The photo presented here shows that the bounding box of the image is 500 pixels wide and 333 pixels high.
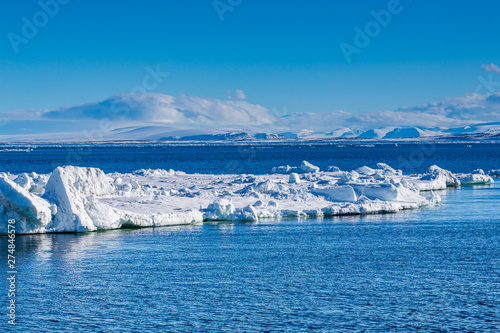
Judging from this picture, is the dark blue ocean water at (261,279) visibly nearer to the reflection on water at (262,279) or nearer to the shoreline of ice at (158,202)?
the reflection on water at (262,279)

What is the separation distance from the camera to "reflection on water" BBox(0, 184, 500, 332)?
43.6ft

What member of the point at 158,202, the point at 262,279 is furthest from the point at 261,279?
the point at 158,202

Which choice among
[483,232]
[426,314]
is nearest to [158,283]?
[426,314]

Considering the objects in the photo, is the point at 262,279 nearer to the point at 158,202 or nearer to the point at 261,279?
the point at 261,279

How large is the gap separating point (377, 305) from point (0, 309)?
8.40 m

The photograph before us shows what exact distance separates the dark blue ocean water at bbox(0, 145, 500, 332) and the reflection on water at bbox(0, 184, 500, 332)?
0.12 ft

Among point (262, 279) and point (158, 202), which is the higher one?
point (158, 202)

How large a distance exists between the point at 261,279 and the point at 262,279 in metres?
0.03

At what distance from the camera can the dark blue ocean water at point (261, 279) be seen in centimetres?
1323

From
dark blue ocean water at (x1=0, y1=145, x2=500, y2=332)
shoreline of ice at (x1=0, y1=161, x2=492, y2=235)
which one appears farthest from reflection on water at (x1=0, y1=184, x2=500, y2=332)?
shoreline of ice at (x1=0, y1=161, x2=492, y2=235)

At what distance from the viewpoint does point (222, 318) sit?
44.1 feet

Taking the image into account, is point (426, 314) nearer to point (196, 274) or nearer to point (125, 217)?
point (196, 274)

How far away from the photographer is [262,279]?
16.9 m

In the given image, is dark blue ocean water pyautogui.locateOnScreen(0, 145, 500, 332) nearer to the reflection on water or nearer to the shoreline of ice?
the reflection on water
